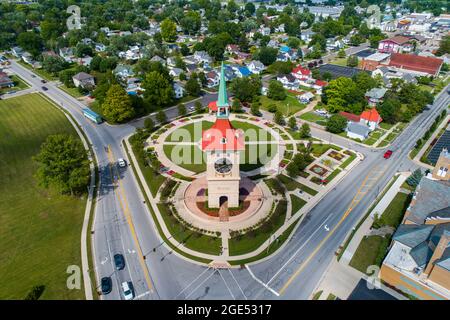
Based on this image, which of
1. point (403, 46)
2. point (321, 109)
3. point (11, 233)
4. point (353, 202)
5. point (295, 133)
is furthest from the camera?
point (403, 46)

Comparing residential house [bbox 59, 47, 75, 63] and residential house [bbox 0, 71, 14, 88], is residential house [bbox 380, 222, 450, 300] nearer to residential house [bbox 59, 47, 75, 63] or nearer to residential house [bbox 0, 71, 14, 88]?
residential house [bbox 0, 71, 14, 88]

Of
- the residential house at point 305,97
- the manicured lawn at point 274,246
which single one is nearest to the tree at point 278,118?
the residential house at point 305,97

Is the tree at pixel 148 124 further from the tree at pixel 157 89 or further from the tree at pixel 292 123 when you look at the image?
the tree at pixel 292 123

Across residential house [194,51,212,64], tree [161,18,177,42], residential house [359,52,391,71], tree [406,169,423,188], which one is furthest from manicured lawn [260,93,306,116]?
tree [161,18,177,42]

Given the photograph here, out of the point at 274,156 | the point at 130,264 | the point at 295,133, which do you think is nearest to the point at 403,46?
the point at 295,133

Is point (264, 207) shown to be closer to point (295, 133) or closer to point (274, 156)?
point (274, 156)

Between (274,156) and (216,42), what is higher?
(216,42)

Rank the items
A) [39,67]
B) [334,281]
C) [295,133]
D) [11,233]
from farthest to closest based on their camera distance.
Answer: [39,67]
[295,133]
[11,233]
[334,281]
